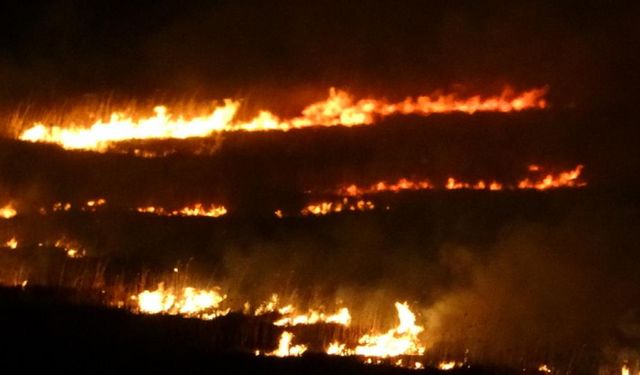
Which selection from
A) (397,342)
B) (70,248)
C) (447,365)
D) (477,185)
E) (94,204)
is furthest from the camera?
(94,204)

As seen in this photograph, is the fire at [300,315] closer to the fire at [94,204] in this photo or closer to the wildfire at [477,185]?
the wildfire at [477,185]

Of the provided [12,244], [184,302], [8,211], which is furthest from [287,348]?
[8,211]

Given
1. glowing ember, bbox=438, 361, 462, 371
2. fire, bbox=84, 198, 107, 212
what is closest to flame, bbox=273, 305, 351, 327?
glowing ember, bbox=438, 361, 462, 371

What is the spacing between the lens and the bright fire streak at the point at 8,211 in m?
12.1

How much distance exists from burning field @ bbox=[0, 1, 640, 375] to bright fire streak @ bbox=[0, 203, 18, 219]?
0.24 metres

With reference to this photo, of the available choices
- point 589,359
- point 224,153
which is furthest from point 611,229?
point 224,153

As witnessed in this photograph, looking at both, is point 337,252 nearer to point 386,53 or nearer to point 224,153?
point 224,153

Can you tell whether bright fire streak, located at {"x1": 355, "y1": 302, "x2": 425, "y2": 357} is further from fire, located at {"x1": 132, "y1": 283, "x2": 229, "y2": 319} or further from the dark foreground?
fire, located at {"x1": 132, "y1": 283, "x2": 229, "y2": 319}

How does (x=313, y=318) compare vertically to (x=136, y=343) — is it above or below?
above

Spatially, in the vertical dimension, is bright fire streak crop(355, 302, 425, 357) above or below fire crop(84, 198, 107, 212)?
below

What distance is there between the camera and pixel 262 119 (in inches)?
511

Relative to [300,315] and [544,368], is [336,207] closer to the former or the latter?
[300,315]

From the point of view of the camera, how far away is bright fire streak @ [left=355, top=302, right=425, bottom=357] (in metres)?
8.90

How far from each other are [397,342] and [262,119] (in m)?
4.65
